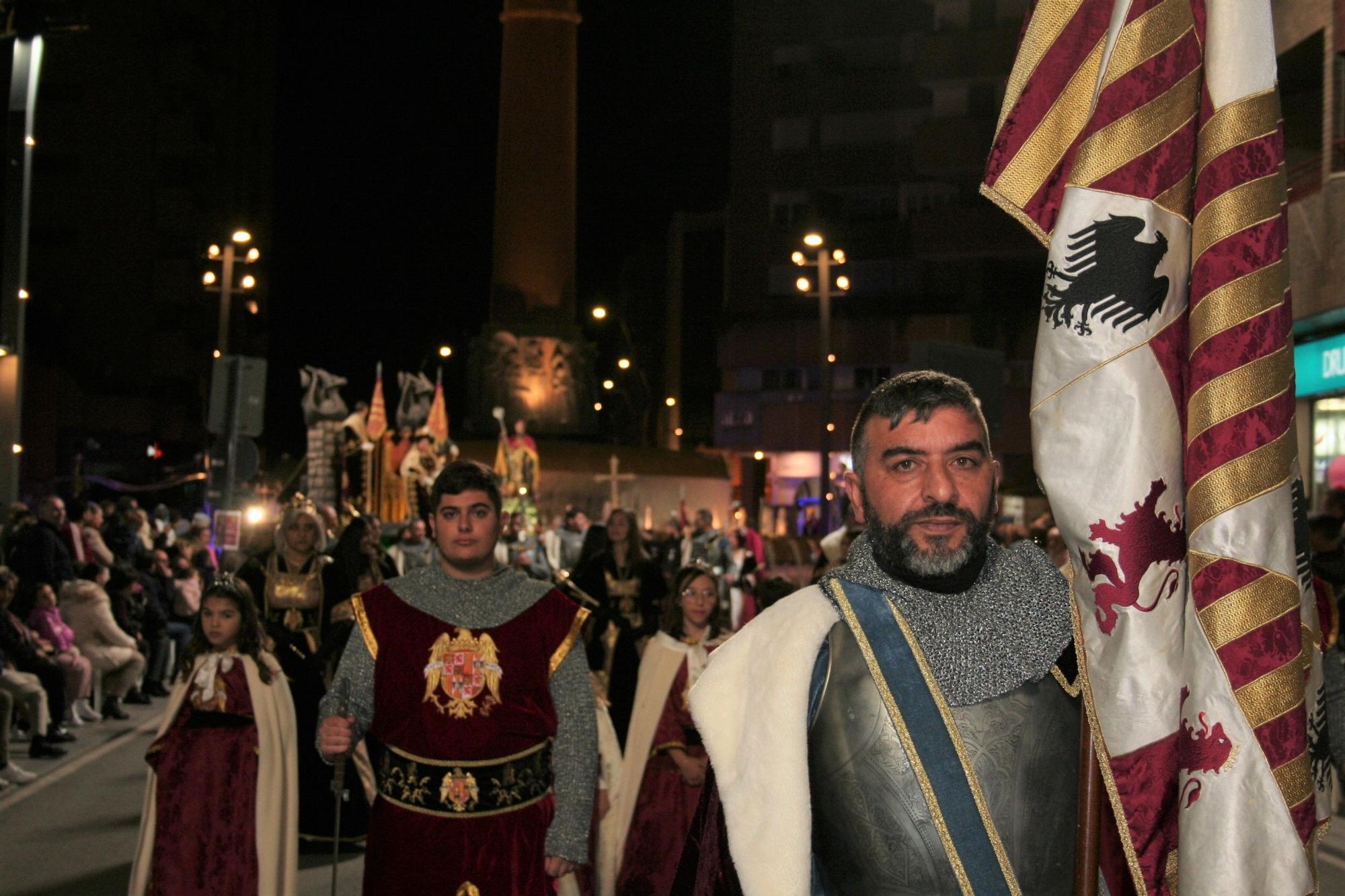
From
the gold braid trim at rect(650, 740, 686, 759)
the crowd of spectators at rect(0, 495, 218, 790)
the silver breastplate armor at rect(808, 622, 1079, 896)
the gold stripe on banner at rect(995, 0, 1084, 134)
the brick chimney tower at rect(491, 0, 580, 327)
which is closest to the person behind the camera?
the silver breastplate armor at rect(808, 622, 1079, 896)

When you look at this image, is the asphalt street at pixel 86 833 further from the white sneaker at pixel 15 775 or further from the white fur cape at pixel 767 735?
the white fur cape at pixel 767 735

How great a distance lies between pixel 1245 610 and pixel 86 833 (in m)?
9.03

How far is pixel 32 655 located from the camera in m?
13.7

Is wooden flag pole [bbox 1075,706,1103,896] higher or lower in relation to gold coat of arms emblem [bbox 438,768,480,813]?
higher

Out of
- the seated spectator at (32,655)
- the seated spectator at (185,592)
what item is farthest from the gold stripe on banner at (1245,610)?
the seated spectator at (185,592)

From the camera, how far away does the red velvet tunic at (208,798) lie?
715 cm

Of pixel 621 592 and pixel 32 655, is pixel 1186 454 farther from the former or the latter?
pixel 32 655

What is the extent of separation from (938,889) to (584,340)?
43946 millimetres

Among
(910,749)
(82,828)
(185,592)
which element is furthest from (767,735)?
(185,592)

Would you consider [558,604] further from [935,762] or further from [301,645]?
[301,645]

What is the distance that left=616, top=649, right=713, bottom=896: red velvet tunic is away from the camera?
807 centimetres

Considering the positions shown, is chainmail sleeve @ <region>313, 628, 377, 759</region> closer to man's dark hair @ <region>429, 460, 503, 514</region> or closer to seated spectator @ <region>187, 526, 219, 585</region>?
man's dark hair @ <region>429, 460, 503, 514</region>

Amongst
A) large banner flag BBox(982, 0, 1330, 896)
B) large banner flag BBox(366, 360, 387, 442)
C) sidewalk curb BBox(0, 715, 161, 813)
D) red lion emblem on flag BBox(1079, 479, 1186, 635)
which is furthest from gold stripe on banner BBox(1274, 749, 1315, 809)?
large banner flag BBox(366, 360, 387, 442)

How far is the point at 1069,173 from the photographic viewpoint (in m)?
3.21
